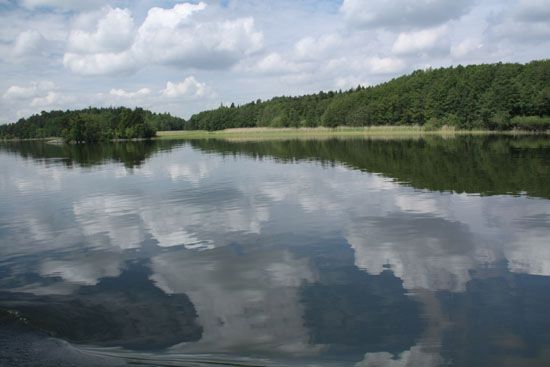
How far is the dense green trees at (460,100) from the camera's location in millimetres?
107562

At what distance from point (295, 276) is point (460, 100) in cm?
12469

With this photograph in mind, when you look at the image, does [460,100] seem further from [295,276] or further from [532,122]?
[295,276]

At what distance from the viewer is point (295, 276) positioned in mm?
14016

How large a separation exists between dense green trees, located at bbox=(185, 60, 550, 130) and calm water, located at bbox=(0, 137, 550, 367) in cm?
8973

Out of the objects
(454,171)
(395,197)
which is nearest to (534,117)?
(454,171)

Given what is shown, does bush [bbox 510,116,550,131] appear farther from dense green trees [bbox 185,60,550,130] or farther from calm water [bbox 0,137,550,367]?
calm water [bbox 0,137,550,367]

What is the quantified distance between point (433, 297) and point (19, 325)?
34.1ft

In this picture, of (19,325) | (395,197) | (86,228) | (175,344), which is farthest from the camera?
(395,197)

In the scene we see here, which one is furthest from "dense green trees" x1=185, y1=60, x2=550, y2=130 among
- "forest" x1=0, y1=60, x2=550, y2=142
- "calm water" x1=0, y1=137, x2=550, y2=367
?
"calm water" x1=0, y1=137, x2=550, y2=367

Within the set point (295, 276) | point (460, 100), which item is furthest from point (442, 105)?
point (295, 276)

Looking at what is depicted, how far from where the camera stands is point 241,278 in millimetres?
14016

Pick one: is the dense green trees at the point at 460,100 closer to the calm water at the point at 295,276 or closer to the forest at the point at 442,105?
the forest at the point at 442,105

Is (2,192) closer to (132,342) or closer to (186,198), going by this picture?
(186,198)

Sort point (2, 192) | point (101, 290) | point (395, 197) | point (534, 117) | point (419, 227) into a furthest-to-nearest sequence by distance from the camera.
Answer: point (534, 117)
point (2, 192)
point (395, 197)
point (419, 227)
point (101, 290)
